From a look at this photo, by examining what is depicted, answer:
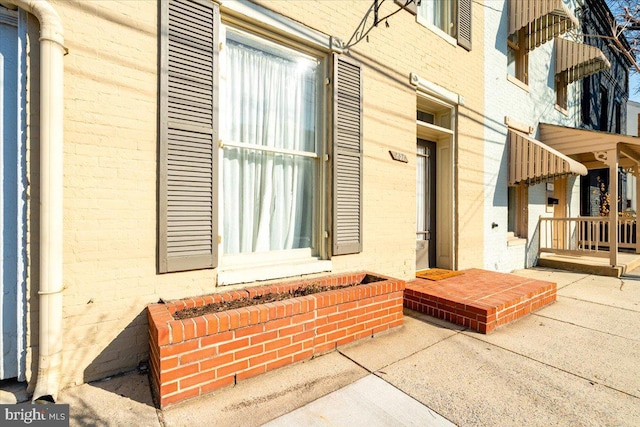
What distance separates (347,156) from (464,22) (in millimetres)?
3916

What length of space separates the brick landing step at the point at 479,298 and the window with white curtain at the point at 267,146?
65.3 inches

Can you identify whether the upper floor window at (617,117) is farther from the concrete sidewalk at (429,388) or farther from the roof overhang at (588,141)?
the concrete sidewalk at (429,388)

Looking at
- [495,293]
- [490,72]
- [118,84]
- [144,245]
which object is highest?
[490,72]

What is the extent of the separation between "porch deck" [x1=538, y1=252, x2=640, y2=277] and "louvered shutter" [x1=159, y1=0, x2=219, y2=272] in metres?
7.78

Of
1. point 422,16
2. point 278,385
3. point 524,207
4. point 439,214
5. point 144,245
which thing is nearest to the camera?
point 278,385

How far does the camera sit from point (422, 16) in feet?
16.8

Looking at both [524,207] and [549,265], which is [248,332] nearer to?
[524,207]

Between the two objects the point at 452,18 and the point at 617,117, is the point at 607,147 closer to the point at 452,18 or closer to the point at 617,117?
the point at 452,18

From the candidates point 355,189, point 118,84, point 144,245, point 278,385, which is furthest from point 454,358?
point 118,84

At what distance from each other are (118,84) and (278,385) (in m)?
2.70

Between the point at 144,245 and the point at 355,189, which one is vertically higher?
the point at 355,189

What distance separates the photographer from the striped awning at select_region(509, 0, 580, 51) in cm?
626

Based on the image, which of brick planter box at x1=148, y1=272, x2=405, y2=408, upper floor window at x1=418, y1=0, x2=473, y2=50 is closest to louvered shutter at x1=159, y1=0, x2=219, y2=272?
brick planter box at x1=148, y1=272, x2=405, y2=408

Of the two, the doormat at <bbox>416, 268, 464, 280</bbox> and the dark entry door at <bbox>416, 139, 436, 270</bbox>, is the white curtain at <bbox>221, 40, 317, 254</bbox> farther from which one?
the dark entry door at <bbox>416, 139, 436, 270</bbox>
